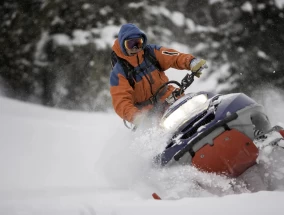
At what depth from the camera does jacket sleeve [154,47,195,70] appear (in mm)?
4532

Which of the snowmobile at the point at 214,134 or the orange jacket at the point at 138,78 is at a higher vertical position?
the orange jacket at the point at 138,78

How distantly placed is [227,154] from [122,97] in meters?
1.76

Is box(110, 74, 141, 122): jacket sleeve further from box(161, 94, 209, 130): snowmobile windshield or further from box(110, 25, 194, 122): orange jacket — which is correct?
box(161, 94, 209, 130): snowmobile windshield

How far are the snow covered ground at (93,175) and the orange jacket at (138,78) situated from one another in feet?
1.76

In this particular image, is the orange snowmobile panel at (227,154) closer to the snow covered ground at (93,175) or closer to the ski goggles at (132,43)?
the snow covered ground at (93,175)

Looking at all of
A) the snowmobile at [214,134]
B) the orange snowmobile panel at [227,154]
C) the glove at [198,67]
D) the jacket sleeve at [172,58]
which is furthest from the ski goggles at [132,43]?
the orange snowmobile panel at [227,154]

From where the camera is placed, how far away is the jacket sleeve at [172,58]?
4.53 meters

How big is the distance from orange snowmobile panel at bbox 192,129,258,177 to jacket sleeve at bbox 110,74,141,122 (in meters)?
1.36

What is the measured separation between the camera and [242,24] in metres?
8.98

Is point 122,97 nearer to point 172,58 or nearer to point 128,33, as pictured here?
point 128,33

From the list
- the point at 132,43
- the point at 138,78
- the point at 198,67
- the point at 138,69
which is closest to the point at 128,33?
the point at 132,43

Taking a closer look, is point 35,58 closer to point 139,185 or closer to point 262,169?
point 139,185

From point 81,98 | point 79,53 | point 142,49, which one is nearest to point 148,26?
point 79,53

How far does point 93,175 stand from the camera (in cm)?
489
